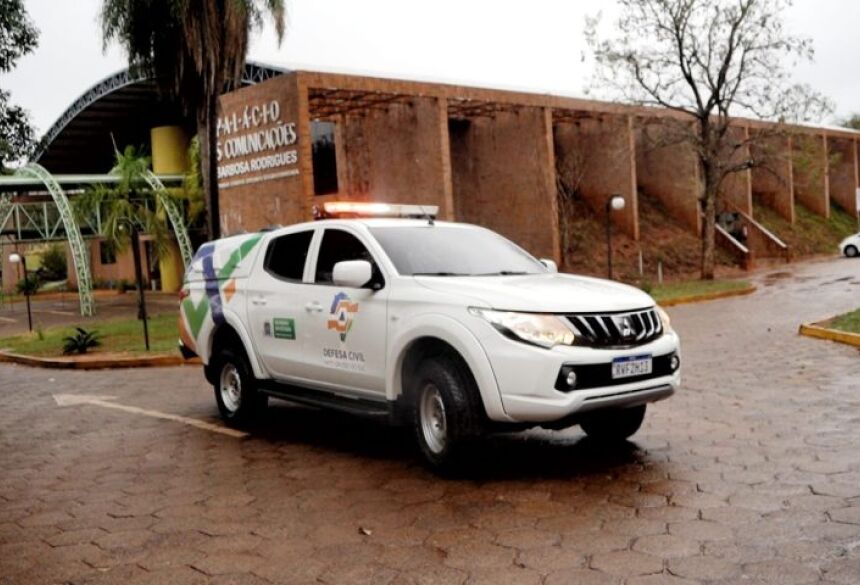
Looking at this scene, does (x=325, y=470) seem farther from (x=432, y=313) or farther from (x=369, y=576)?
(x=369, y=576)

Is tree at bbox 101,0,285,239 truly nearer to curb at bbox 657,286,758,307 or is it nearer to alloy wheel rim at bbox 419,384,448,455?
curb at bbox 657,286,758,307

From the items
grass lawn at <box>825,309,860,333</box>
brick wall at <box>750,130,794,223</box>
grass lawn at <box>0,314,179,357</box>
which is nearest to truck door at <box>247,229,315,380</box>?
grass lawn at <box>0,314,179,357</box>

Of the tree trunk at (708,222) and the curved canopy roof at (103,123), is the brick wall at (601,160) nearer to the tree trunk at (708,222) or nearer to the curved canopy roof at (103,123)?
the tree trunk at (708,222)

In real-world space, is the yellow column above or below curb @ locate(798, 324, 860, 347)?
above

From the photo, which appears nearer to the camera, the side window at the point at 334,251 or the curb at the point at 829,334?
the side window at the point at 334,251

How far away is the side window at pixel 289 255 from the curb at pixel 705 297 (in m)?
13.8

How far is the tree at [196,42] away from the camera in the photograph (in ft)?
60.1

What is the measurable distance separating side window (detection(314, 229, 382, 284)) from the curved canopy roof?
36121 mm

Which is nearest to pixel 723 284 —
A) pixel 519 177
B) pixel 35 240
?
pixel 519 177

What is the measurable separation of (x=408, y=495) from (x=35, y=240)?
4149cm

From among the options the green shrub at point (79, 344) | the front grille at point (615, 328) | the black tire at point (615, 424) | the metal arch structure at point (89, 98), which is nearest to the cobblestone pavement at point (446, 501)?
the black tire at point (615, 424)

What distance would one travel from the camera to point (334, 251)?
6957mm

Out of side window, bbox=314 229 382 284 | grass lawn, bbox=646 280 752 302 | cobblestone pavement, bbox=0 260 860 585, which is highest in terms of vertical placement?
side window, bbox=314 229 382 284

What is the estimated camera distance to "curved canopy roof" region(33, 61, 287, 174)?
42.3 meters
